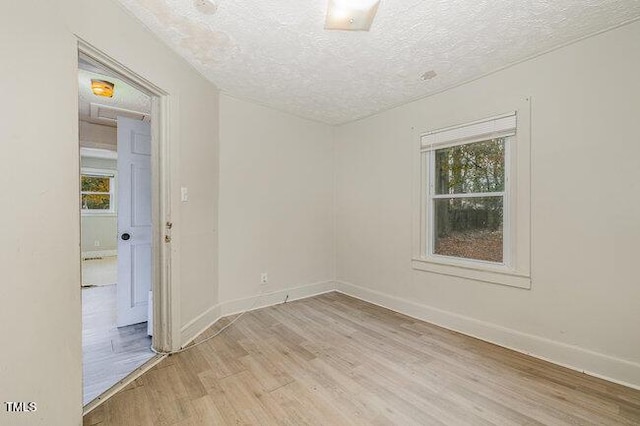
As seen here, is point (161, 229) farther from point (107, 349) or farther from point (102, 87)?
point (102, 87)

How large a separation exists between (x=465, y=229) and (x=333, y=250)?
1.88 metres

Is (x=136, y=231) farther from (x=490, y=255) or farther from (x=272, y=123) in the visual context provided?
(x=490, y=255)

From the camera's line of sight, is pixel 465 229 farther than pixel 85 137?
No

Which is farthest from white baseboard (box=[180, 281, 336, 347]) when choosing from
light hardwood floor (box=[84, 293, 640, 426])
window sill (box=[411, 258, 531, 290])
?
window sill (box=[411, 258, 531, 290])

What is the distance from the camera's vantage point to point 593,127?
6.43 ft

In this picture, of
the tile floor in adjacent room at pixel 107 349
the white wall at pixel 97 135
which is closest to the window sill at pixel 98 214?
the white wall at pixel 97 135

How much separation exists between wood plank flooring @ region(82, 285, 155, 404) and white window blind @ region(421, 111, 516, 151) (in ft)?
10.9

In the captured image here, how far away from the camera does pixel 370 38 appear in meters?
1.99

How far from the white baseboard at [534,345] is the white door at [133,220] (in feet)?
9.21

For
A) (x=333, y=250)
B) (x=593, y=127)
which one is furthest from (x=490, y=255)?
(x=333, y=250)

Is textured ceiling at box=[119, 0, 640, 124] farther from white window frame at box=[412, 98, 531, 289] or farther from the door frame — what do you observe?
the door frame

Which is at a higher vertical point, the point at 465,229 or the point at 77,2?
the point at 77,2

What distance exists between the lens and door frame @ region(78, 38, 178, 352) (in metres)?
2.21

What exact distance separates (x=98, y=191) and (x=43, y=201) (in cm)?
756
